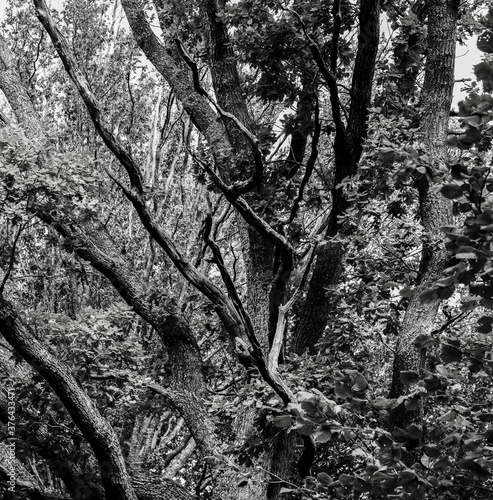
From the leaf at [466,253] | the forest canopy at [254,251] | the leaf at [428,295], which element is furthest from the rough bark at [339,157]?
the leaf at [466,253]

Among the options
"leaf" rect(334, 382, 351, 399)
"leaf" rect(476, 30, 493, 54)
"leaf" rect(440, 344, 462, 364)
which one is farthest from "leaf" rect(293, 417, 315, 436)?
"leaf" rect(476, 30, 493, 54)

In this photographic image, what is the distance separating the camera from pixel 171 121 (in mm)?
13398

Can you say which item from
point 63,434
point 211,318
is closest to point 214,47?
point 211,318

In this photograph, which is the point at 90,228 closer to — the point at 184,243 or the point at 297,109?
the point at 297,109

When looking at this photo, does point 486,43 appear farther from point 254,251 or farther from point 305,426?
point 254,251

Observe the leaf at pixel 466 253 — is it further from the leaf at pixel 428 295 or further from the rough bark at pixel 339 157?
the rough bark at pixel 339 157

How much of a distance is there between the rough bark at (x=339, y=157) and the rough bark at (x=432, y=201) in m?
0.53

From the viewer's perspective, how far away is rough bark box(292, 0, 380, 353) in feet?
20.5

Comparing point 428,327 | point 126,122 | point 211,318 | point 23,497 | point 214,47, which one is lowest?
point 23,497

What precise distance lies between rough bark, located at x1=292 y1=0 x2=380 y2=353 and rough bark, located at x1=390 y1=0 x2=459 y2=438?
530mm

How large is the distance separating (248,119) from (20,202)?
2.40m

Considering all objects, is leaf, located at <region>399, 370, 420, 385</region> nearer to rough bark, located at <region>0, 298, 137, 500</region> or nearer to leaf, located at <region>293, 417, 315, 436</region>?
leaf, located at <region>293, 417, 315, 436</region>

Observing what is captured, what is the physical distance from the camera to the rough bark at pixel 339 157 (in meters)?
6.25

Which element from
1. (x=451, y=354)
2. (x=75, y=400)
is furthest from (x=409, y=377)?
Result: (x=75, y=400)
